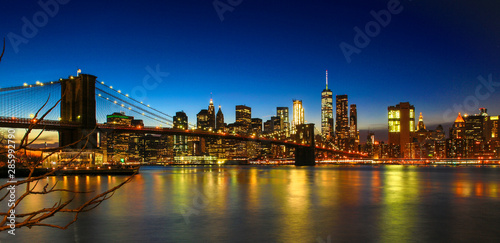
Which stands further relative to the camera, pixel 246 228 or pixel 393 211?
pixel 393 211

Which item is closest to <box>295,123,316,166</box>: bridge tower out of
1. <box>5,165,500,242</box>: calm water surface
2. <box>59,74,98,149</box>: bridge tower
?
<box>59,74,98,149</box>: bridge tower

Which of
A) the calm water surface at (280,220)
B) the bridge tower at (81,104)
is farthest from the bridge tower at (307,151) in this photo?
the calm water surface at (280,220)

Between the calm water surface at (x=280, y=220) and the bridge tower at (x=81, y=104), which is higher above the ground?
the bridge tower at (x=81, y=104)

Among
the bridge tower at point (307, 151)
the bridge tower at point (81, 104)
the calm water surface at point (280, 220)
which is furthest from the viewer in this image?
the bridge tower at point (307, 151)

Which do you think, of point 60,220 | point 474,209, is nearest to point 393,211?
point 474,209

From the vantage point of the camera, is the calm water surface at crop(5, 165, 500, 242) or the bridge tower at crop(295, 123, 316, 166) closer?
the calm water surface at crop(5, 165, 500, 242)

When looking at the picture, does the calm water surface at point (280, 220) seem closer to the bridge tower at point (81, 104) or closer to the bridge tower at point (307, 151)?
the bridge tower at point (81, 104)

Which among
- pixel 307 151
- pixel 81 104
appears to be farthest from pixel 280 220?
pixel 307 151

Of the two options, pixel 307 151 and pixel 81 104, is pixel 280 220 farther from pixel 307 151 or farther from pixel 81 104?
pixel 307 151

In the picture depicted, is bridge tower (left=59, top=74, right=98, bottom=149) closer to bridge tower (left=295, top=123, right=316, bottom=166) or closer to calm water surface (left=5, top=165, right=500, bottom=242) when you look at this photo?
calm water surface (left=5, top=165, right=500, bottom=242)

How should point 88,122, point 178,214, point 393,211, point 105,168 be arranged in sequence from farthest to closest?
point 105,168, point 88,122, point 393,211, point 178,214

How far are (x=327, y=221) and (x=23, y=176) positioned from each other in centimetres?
4813

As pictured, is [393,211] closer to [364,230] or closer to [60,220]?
[364,230]

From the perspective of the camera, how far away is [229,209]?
75.1 feet
